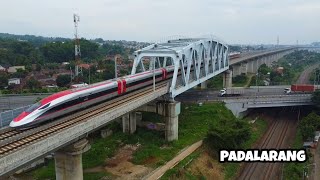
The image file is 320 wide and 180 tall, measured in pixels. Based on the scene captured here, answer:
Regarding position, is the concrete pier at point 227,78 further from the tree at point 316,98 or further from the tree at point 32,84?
the tree at point 32,84

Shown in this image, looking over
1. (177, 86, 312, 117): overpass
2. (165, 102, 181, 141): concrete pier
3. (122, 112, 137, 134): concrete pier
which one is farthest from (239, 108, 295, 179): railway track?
(122, 112, 137, 134): concrete pier

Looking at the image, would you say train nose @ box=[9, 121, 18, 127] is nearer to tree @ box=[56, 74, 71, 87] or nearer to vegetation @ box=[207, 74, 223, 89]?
tree @ box=[56, 74, 71, 87]

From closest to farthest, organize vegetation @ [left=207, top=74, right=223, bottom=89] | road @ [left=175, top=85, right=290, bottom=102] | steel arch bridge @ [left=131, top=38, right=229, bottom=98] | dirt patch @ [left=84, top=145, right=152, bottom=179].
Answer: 1. dirt patch @ [left=84, top=145, right=152, bottom=179]
2. steel arch bridge @ [left=131, top=38, right=229, bottom=98]
3. road @ [left=175, top=85, right=290, bottom=102]
4. vegetation @ [left=207, top=74, right=223, bottom=89]

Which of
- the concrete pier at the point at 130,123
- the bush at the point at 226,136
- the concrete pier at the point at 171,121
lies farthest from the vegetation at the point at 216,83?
the concrete pier at the point at 171,121

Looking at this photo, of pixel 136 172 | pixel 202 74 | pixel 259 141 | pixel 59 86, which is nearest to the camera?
pixel 136 172

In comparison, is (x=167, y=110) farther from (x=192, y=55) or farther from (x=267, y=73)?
(x=267, y=73)

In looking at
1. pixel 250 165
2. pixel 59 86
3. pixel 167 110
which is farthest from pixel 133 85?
pixel 59 86
